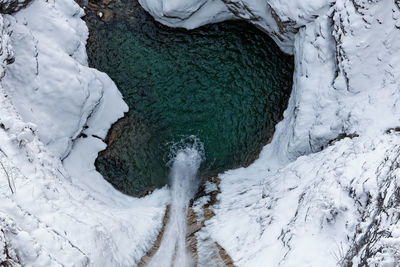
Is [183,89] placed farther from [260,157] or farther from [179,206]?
[179,206]

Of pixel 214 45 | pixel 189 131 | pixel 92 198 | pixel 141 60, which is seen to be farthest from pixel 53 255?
pixel 214 45

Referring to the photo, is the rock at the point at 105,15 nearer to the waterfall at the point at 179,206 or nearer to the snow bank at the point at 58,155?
the snow bank at the point at 58,155

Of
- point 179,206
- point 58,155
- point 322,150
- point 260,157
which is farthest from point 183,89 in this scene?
point 322,150

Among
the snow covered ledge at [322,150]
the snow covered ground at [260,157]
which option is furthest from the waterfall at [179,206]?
the snow covered ledge at [322,150]

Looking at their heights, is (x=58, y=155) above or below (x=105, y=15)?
below

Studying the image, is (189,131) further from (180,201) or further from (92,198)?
(92,198)

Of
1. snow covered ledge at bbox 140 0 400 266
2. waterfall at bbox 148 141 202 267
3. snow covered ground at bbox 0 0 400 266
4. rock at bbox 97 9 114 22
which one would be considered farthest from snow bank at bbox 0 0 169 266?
snow covered ledge at bbox 140 0 400 266

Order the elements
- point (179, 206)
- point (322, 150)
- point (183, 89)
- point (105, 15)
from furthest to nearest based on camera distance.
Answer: point (105, 15)
point (183, 89)
point (179, 206)
point (322, 150)
